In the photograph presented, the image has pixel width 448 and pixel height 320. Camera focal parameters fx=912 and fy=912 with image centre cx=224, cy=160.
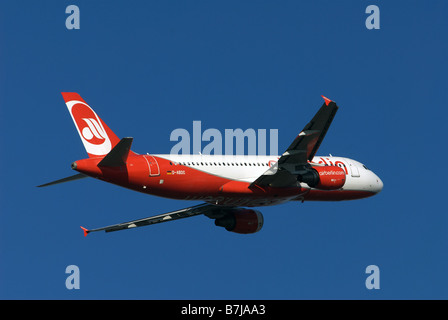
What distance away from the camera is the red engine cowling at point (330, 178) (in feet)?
179

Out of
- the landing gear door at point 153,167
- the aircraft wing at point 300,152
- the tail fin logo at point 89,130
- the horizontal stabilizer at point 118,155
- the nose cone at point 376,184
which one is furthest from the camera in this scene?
the nose cone at point 376,184

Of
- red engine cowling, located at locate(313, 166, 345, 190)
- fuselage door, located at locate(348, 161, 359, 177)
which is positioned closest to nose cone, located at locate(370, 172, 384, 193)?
fuselage door, located at locate(348, 161, 359, 177)

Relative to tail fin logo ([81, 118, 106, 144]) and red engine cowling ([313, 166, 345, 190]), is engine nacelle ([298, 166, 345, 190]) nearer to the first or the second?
red engine cowling ([313, 166, 345, 190])

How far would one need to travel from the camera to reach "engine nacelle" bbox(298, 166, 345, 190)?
178 feet

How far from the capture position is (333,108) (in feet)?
163

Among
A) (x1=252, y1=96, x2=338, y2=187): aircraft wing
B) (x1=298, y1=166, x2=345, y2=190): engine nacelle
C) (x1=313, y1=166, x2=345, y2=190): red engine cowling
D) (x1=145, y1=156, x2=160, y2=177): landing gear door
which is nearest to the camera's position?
(x1=252, y1=96, x2=338, y2=187): aircraft wing

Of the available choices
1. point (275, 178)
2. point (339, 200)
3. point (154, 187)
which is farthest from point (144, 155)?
point (339, 200)

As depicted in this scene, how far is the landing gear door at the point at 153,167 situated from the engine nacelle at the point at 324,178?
28.9 feet

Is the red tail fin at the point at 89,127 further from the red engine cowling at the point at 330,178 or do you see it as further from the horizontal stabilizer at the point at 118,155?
the red engine cowling at the point at 330,178

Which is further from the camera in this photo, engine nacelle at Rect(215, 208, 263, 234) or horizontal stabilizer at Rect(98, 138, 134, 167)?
engine nacelle at Rect(215, 208, 263, 234)

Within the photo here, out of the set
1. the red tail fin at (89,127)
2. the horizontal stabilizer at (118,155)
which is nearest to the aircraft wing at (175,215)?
the red tail fin at (89,127)

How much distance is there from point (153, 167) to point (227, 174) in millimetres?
5128

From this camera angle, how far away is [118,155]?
49219 mm

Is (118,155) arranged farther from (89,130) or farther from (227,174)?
(227,174)
